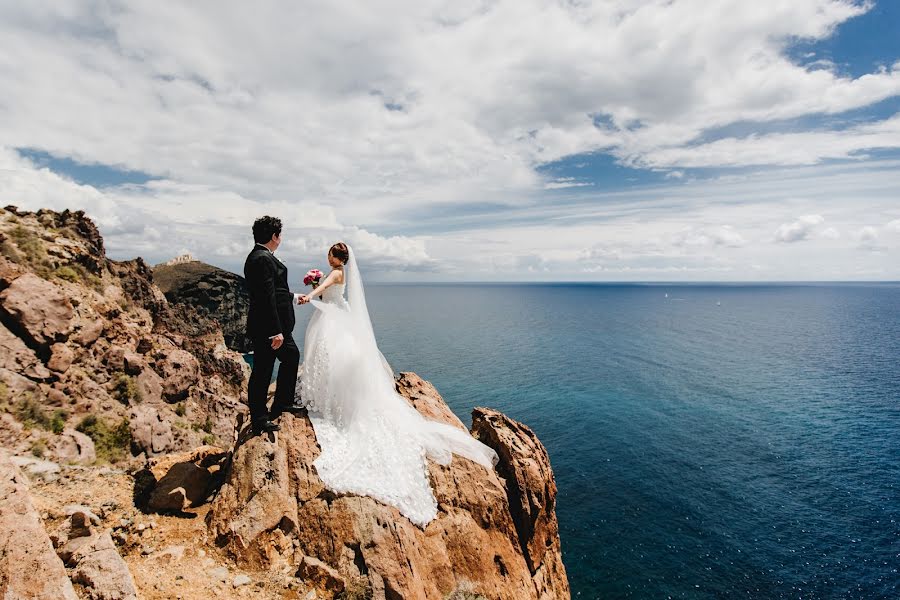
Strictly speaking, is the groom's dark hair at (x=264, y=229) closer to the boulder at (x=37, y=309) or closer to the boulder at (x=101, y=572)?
the boulder at (x=101, y=572)

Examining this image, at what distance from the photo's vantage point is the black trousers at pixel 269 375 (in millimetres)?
9227

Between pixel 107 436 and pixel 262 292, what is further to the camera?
pixel 107 436

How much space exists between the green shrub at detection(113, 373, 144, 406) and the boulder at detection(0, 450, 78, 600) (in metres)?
23.6

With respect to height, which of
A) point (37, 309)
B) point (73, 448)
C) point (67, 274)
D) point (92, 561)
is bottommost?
point (73, 448)

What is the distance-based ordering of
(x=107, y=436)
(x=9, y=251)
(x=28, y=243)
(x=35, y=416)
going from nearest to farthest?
(x=35, y=416) < (x=107, y=436) < (x=9, y=251) < (x=28, y=243)

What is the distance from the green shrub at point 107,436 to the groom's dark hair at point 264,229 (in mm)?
17923

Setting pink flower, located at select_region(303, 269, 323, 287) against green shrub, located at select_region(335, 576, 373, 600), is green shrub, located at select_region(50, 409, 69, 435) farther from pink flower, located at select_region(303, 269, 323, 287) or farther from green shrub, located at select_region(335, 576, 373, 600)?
green shrub, located at select_region(335, 576, 373, 600)

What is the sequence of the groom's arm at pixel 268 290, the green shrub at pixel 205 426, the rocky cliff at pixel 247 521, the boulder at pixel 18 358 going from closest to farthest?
the rocky cliff at pixel 247 521, the groom's arm at pixel 268 290, the boulder at pixel 18 358, the green shrub at pixel 205 426

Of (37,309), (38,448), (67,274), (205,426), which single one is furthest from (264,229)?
(205,426)

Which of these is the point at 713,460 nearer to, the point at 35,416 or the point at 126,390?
the point at 126,390

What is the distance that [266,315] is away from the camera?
29.6ft

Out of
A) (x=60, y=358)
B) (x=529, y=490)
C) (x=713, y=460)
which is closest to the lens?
(x=529, y=490)

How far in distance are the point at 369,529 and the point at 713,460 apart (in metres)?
44.2

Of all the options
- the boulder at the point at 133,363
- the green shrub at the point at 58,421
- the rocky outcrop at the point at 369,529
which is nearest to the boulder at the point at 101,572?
the rocky outcrop at the point at 369,529
